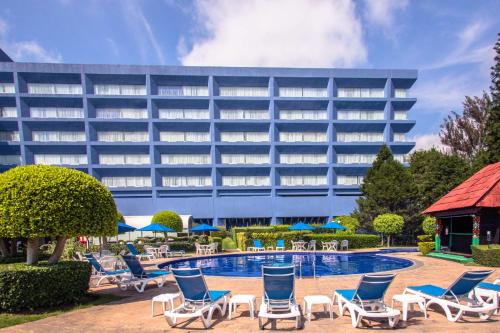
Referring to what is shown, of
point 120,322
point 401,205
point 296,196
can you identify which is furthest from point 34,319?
point 296,196

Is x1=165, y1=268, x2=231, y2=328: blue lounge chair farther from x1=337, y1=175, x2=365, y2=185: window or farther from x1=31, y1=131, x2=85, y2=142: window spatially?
x1=31, y1=131, x2=85, y2=142: window

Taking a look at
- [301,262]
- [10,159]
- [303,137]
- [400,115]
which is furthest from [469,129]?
[10,159]

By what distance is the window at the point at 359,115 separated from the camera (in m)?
43.1

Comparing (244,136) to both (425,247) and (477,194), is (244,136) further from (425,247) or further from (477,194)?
(477,194)

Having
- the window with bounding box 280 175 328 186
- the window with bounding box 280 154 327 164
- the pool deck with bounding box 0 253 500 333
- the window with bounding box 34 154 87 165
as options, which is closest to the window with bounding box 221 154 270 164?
the window with bounding box 280 154 327 164

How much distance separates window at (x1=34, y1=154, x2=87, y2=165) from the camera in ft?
131

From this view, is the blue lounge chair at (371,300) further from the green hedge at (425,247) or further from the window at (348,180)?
the window at (348,180)

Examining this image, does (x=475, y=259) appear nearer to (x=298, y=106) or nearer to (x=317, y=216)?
(x=317, y=216)

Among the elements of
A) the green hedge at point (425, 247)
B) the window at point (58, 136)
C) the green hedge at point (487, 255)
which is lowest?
the green hedge at point (425, 247)

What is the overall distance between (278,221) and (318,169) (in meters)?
9.25

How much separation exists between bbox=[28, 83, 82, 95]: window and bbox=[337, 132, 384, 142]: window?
36.1m

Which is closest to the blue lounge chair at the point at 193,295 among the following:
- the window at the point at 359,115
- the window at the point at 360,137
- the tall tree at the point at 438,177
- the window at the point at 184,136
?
the tall tree at the point at 438,177

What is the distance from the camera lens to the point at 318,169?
42500 millimetres

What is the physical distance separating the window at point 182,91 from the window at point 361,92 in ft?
63.7
